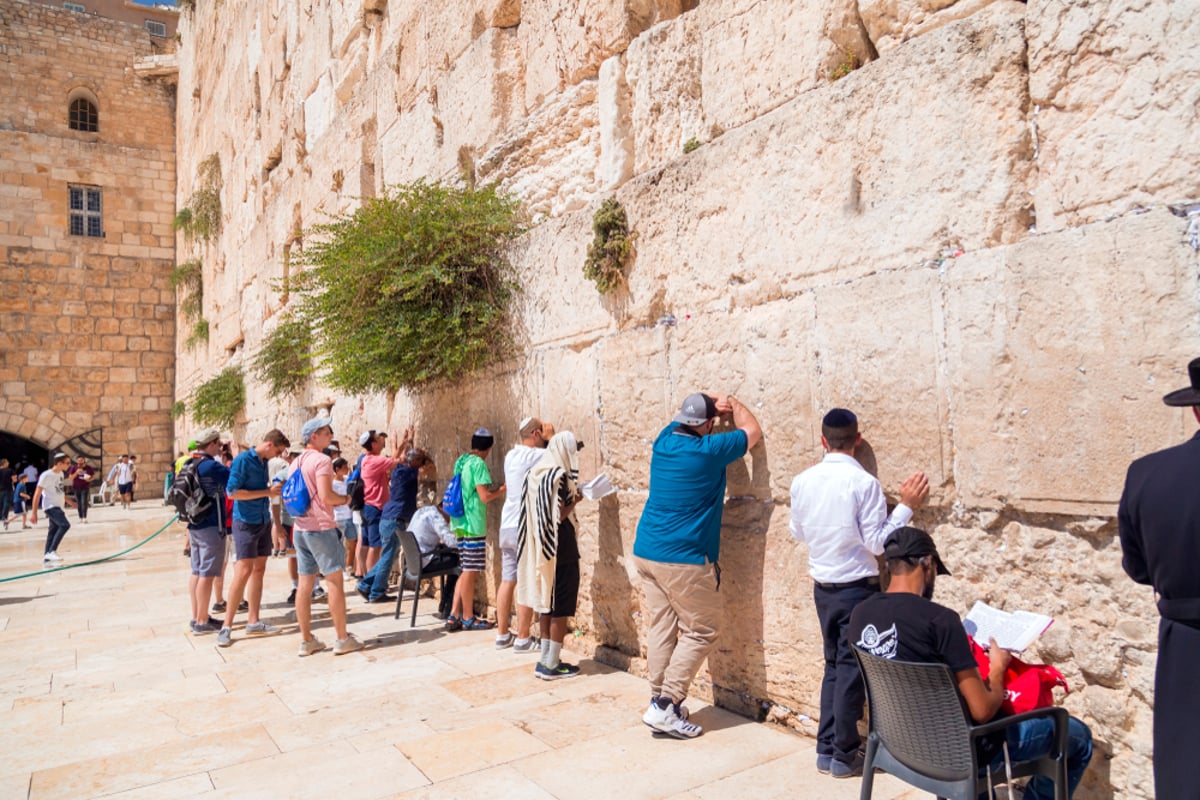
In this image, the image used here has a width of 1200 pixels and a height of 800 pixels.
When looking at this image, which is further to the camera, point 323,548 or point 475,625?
point 475,625

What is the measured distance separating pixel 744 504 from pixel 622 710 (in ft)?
3.71

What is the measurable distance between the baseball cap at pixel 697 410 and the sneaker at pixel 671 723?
47.7 inches

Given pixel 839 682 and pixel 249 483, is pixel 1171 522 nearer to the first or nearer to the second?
pixel 839 682

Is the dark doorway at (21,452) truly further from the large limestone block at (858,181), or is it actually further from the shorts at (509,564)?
the large limestone block at (858,181)

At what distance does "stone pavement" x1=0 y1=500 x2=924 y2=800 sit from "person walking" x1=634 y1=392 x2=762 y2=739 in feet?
0.84

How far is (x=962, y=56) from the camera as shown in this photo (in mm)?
2898

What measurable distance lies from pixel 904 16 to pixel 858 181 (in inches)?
27.5

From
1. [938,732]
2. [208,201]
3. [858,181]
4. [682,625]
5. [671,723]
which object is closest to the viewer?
[938,732]

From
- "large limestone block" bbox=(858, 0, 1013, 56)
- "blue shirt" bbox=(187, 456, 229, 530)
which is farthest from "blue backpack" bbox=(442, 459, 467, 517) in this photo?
"large limestone block" bbox=(858, 0, 1013, 56)

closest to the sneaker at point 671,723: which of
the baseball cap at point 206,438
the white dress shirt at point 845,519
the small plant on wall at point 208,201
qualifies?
the white dress shirt at point 845,519

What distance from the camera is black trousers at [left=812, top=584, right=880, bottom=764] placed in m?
3.01

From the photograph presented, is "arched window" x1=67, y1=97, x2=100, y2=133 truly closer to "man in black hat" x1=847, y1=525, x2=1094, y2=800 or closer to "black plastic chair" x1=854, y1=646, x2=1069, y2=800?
"man in black hat" x1=847, y1=525, x2=1094, y2=800

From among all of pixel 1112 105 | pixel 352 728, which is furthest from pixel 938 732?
pixel 352 728

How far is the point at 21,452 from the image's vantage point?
23.0 meters
